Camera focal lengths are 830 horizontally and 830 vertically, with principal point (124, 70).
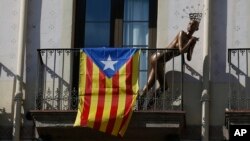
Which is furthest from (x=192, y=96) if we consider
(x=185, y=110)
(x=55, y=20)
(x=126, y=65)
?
(x=55, y=20)

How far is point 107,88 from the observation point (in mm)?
17250

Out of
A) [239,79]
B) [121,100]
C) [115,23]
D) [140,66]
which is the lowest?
[121,100]

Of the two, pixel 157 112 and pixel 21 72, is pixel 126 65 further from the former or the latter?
pixel 21 72

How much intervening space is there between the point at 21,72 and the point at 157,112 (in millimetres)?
3231

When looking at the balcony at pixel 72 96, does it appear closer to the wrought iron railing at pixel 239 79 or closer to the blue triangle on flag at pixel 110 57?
the blue triangle on flag at pixel 110 57

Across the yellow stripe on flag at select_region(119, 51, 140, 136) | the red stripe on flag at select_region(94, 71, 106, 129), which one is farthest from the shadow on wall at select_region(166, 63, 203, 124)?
the red stripe on flag at select_region(94, 71, 106, 129)

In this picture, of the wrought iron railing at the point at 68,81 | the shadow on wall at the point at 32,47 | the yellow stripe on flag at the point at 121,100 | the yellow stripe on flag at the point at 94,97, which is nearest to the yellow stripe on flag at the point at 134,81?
the yellow stripe on flag at the point at 121,100

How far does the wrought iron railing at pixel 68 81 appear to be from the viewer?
17.4 meters

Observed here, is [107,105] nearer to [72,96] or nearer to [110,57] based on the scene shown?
[72,96]

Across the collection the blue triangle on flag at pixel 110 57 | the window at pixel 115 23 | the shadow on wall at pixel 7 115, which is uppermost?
the window at pixel 115 23

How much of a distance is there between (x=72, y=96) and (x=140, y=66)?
1690 mm

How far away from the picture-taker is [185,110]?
1741 cm

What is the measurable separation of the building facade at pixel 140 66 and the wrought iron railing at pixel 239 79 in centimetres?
2

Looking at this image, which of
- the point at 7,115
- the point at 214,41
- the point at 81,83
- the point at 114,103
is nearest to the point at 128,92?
the point at 114,103
